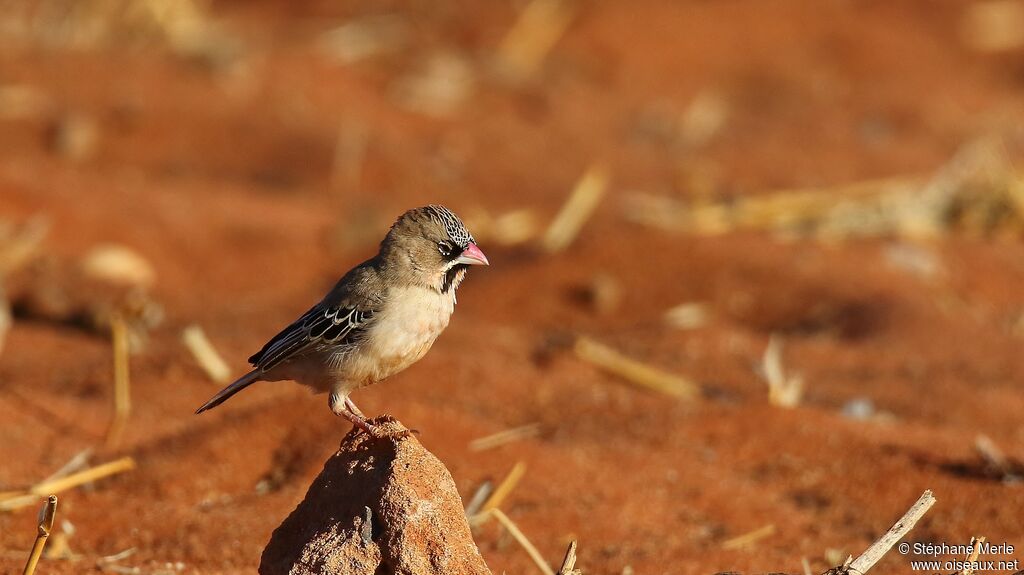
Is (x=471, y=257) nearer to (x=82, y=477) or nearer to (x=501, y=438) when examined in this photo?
(x=501, y=438)

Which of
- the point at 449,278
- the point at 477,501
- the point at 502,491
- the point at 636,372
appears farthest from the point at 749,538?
the point at 636,372

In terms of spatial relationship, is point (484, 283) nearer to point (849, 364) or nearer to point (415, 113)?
point (849, 364)

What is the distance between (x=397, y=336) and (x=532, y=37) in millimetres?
12649

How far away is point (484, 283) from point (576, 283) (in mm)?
742

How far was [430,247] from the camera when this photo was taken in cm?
587

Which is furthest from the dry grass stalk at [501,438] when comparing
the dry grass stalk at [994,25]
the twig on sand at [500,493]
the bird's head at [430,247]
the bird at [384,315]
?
the dry grass stalk at [994,25]

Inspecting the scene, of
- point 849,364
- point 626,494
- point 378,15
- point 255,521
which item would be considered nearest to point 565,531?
point 626,494

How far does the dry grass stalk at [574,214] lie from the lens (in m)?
11.7

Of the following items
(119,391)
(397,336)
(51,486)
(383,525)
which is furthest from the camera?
(119,391)

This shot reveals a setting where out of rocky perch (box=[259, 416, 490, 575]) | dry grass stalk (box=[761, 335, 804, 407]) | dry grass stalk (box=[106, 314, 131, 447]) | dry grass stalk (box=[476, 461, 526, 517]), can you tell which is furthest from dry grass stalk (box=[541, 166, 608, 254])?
rocky perch (box=[259, 416, 490, 575])

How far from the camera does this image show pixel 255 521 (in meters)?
6.37

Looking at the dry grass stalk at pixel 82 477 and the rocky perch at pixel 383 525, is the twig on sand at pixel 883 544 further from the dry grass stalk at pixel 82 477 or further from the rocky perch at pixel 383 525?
the dry grass stalk at pixel 82 477

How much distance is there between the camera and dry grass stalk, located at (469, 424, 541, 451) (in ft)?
24.2

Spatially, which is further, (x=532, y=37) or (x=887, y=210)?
(x=532, y=37)
